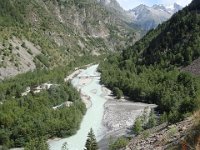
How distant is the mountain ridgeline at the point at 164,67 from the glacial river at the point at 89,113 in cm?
500

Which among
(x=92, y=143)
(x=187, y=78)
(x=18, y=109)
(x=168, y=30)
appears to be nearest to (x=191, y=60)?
(x=187, y=78)

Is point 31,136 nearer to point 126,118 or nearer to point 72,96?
point 126,118

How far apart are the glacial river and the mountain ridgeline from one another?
500cm

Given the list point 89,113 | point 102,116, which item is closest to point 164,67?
point 89,113

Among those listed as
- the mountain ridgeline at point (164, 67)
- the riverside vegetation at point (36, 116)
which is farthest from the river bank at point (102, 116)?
the mountain ridgeline at point (164, 67)

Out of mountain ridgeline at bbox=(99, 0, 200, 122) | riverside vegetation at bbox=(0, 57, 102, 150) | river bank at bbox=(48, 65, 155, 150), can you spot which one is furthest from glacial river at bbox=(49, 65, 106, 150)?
mountain ridgeline at bbox=(99, 0, 200, 122)

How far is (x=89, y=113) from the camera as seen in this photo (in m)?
98.8

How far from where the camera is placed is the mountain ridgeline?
99875 mm

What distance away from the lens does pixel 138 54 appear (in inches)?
6526

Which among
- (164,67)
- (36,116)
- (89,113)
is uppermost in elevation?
(164,67)

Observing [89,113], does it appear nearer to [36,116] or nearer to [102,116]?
[102,116]

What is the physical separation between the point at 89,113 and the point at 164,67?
42.5 metres

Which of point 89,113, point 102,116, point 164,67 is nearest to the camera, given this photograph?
point 102,116

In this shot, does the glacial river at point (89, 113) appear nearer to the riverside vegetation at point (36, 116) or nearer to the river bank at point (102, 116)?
the river bank at point (102, 116)
